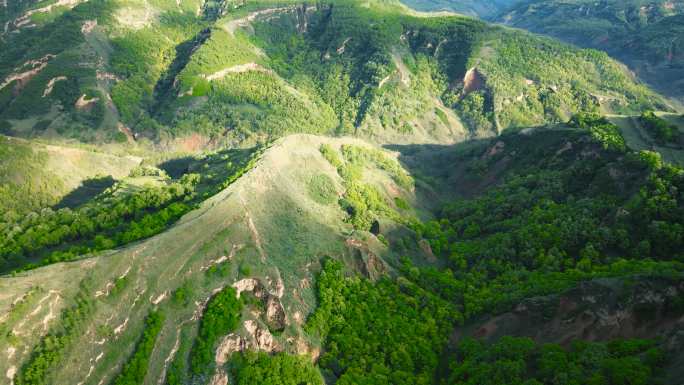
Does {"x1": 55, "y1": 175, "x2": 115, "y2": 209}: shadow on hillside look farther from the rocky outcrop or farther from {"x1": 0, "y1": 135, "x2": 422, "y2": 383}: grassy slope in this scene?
the rocky outcrop

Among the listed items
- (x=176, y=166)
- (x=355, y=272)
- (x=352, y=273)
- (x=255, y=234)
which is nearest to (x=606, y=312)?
(x=355, y=272)

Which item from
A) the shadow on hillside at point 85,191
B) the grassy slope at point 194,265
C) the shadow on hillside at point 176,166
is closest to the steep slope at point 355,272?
the grassy slope at point 194,265

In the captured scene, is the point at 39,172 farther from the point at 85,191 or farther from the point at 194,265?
the point at 194,265

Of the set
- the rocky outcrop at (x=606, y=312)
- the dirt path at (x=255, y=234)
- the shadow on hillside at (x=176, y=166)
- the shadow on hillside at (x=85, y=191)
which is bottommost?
the shadow on hillside at (x=176, y=166)

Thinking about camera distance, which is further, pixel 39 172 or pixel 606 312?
pixel 39 172

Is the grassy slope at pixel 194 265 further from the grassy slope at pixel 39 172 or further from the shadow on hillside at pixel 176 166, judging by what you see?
the grassy slope at pixel 39 172

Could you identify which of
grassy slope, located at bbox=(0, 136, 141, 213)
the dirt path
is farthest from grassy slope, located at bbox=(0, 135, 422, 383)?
grassy slope, located at bbox=(0, 136, 141, 213)
